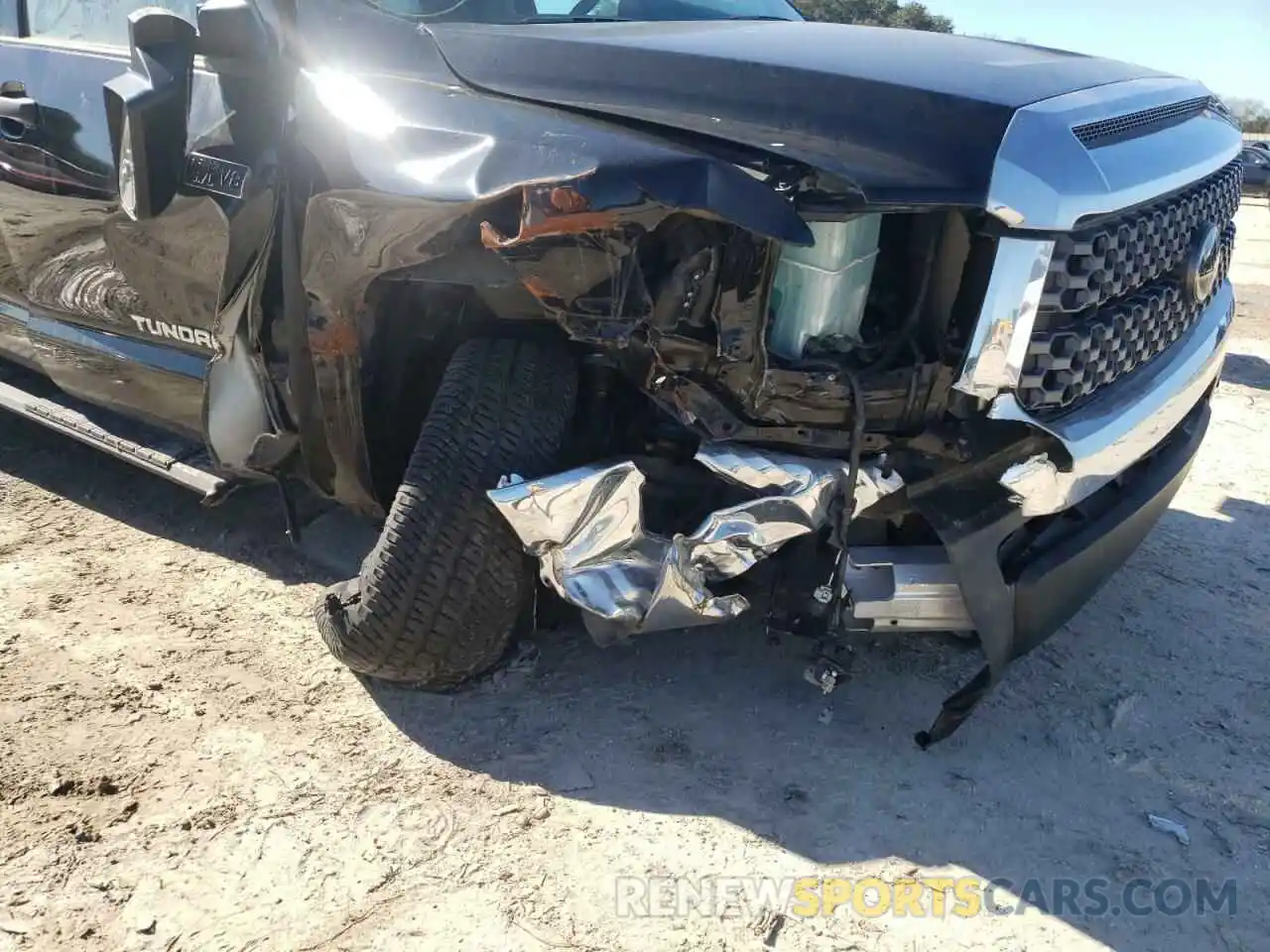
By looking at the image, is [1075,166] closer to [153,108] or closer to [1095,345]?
[1095,345]

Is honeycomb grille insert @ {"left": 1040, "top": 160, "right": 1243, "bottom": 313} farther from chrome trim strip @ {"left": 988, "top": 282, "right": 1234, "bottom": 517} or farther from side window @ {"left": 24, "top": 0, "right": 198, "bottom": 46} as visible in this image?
side window @ {"left": 24, "top": 0, "right": 198, "bottom": 46}

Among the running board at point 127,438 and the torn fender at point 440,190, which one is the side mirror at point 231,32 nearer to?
the torn fender at point 440,190

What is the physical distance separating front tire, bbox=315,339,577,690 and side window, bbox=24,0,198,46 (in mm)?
1465

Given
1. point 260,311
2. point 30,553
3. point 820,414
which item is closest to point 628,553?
point 820,414

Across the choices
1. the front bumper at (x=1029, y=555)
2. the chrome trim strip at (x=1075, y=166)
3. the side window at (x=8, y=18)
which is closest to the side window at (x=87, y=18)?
the side window at (x=8, y=18)

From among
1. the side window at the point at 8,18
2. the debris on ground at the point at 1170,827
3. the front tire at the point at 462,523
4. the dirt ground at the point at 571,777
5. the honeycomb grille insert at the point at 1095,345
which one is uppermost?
the side window at the point at 8,18

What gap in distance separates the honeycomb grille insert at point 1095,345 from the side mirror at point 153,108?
2.17 metres

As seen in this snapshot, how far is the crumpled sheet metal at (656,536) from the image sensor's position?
7.58 feet

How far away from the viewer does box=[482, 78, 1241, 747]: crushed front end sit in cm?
218

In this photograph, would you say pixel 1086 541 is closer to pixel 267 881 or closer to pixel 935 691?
pixel 935 691

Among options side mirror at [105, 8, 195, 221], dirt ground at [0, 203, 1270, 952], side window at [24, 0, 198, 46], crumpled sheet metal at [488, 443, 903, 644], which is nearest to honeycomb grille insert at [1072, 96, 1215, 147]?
crumpled sheet metal at [488, 443, 903, 644]

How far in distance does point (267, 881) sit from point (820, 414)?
1552mm

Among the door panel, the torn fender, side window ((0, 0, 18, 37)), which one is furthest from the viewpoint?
side window ((0, 0, 18, 37))

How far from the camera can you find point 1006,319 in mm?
2189
